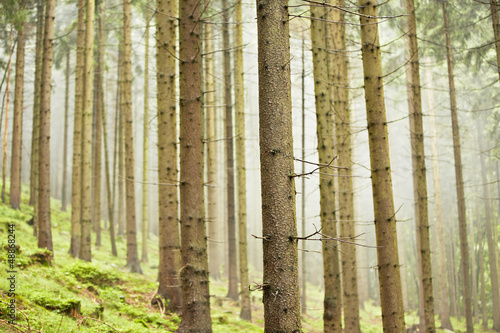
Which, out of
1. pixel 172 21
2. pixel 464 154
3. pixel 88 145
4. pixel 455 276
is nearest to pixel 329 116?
pixel 172 21

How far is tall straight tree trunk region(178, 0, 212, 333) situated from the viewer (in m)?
6.00

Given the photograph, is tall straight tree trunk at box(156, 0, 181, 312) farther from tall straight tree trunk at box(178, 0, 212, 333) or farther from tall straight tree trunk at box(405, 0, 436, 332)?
tall straight tree trunk at box(405, 0, 436, 332)

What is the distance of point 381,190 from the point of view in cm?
594

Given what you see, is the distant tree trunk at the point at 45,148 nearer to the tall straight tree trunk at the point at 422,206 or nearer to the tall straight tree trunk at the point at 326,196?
the tall straight tree trunk at the point at 326,196

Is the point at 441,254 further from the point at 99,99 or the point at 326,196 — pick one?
the point at 99,99

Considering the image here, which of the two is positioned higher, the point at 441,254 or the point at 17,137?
the point at 17,137

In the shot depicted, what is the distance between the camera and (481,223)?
24.9m

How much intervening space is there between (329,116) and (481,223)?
21.8 m

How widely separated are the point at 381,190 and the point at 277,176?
2.63 meters

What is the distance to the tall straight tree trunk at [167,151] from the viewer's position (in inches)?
333

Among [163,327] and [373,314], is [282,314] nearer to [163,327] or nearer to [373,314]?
[163,327]

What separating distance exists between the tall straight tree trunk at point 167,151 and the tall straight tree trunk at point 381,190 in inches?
160

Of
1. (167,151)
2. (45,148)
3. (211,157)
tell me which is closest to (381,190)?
(167,151)

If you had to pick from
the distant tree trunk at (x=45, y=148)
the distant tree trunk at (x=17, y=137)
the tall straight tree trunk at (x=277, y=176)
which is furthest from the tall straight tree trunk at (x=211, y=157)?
the tall straight tree trunk at (x=277, y=176)
